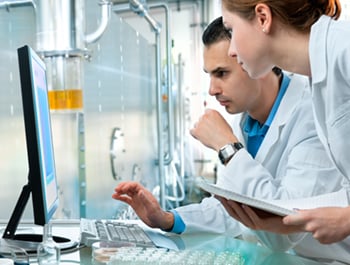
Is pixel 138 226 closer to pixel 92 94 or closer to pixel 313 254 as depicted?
pixel 313 254

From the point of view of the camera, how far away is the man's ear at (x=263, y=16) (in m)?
0.77

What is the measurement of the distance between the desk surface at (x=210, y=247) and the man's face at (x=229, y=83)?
1.20 feet

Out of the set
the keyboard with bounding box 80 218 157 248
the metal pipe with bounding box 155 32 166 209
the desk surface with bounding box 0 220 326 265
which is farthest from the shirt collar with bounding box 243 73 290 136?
the metal pipe with bounding box 155 32 166 209

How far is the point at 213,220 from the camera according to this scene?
1054mm

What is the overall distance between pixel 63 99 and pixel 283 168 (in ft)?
3.02

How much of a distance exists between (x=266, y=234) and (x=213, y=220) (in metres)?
0.21

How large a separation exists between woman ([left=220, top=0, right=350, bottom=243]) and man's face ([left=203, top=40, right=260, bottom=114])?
267 millimetres

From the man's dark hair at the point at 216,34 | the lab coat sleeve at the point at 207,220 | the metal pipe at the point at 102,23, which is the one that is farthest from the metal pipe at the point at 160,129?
the lab coat sleeve at the point at 207,220

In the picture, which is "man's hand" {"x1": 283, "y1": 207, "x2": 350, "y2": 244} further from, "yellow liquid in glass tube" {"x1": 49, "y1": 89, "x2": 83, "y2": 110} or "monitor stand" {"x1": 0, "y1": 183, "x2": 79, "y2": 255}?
"yellow liquid in glass tube" {"x1": 49, "y1": 89, "x2": 83, "y2": 110}

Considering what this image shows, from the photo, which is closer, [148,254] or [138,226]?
[148,254]

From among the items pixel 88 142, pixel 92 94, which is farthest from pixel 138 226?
pixel 92 94

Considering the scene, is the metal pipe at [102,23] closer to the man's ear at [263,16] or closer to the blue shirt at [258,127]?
the blue shirt at [258,127]

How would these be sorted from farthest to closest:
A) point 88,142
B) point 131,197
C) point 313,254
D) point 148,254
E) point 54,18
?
point 88,142 → point 54,18 → point 131,197 → point 313,254 → point 148,254

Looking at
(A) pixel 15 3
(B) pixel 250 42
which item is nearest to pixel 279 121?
(B) pixel 250 42
